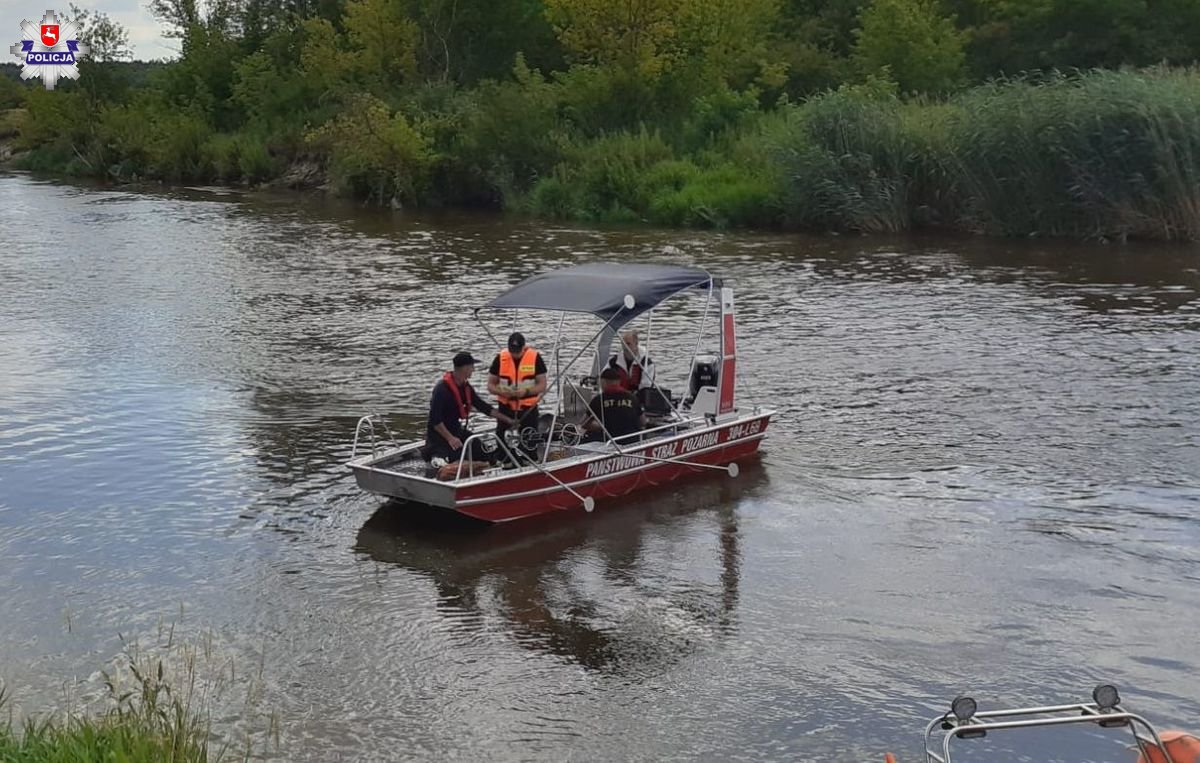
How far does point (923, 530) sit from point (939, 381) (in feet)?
22.7

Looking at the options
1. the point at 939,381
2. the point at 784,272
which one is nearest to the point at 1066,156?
the point at 784,272

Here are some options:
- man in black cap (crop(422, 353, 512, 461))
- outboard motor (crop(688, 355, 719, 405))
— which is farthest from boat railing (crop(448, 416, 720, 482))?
outboard motor (crop(688, 355, 719, 405))

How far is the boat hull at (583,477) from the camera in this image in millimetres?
13617

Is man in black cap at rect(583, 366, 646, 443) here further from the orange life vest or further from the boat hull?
the orange life vest

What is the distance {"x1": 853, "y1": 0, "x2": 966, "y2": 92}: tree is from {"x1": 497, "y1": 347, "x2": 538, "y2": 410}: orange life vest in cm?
3599

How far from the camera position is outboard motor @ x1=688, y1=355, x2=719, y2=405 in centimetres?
1648

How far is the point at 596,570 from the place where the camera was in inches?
517

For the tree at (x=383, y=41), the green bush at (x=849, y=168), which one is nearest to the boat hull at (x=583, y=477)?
the green bush at (x=849, y=168)

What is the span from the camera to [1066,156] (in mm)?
33656

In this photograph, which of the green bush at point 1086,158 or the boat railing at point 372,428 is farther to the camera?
the green bush at point 1086,158

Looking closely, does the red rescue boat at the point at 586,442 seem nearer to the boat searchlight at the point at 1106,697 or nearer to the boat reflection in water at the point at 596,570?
the boat reflection in water at the point at 596,570

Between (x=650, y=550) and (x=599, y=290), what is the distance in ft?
10.3

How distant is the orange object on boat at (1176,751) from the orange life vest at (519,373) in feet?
29.0

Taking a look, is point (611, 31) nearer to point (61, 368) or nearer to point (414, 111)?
point (414, 111)
